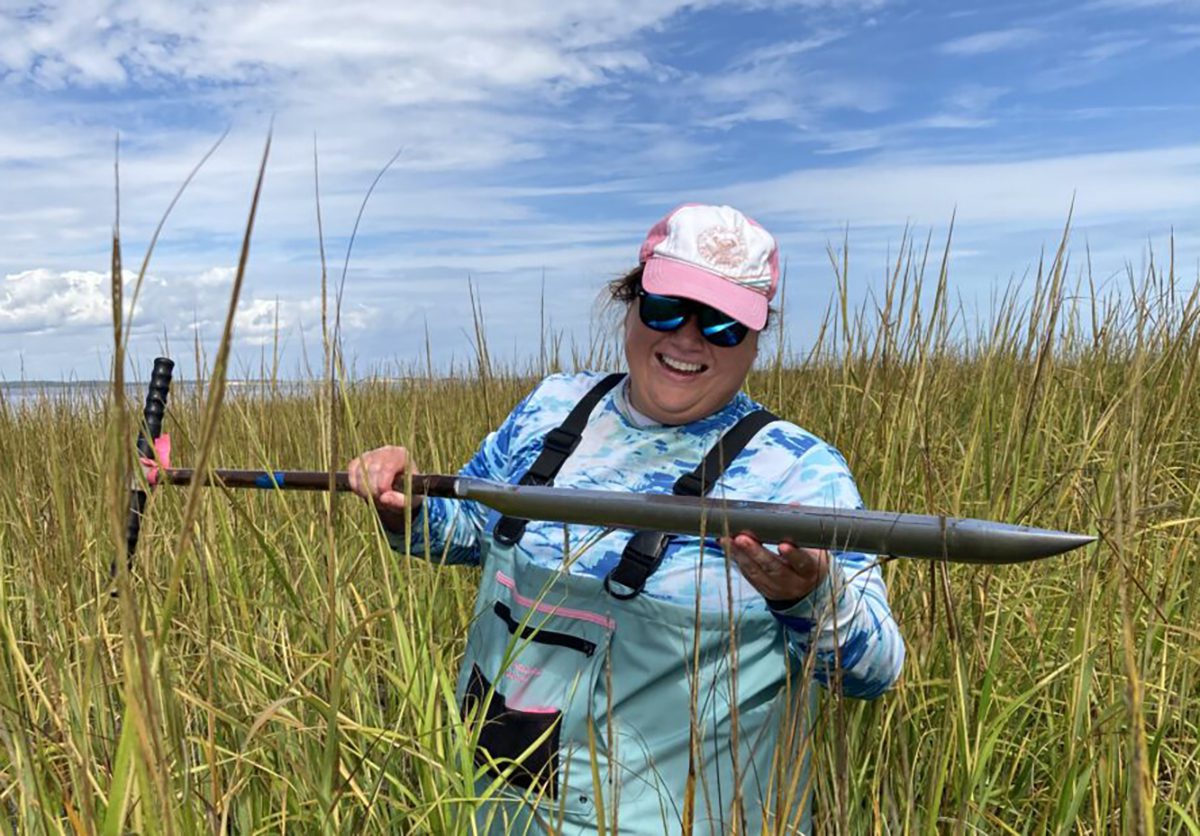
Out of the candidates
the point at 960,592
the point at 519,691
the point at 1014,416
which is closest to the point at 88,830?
the point at 519,691

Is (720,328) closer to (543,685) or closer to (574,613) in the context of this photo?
(574,613)

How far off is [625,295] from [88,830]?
5.71ft

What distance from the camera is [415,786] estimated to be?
7.37 ft

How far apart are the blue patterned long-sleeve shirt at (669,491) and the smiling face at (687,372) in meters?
0.05

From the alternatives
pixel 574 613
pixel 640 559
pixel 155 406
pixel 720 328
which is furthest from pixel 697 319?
pixel 155 406

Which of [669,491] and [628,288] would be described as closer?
[669,491]

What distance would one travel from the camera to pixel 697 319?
2133 mm

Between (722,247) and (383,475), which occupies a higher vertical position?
(722,247)

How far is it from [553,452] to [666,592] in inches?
18.9

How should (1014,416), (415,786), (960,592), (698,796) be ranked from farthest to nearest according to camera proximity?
1. (1014,416)
2. (960,592)
3. (415,786)
4. (698,796)

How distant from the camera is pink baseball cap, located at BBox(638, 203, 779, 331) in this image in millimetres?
2082

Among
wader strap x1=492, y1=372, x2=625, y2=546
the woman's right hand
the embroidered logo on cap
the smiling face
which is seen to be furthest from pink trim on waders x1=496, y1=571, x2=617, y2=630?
the embroidered logo on cap

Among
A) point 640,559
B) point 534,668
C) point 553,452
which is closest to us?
point 640,559

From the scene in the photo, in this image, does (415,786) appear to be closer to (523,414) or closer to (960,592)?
(523,414)
